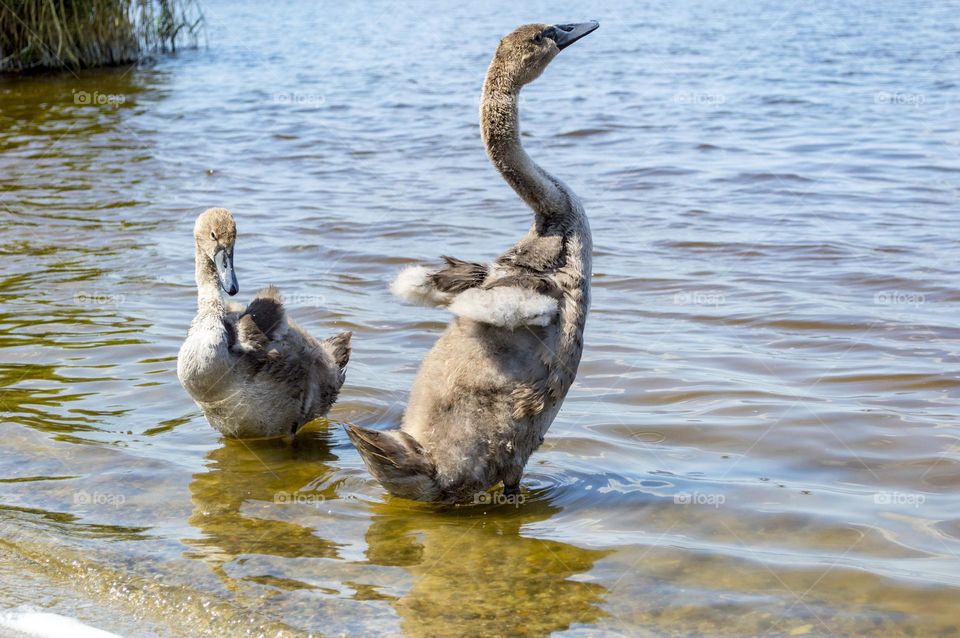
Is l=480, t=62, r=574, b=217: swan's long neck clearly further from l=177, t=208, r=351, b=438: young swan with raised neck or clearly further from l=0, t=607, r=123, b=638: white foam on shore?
l=0, t=607, r=123, b=638: white foam on shore

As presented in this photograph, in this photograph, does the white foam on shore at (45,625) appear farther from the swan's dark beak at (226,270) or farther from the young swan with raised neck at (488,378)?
the swan's dark beak at (226,270)

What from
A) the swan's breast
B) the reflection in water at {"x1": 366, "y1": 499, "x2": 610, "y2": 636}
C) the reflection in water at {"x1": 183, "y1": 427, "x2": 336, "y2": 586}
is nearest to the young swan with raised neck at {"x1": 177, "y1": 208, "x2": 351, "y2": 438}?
the swan's breast

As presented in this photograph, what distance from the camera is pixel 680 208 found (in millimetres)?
11312

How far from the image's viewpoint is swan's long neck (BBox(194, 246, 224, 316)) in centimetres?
668

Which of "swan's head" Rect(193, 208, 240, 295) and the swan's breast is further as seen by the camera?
"swan's head" Rect(193, 208, 240, 295)

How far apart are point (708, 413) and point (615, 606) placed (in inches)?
95.3

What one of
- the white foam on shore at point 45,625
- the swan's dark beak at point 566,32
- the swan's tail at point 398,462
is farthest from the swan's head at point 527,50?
the white foam on shore at point 45,625

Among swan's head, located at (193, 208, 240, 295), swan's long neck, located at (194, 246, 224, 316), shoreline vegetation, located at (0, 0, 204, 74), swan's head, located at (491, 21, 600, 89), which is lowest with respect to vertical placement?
swan's long neck, located at (194, 246, 224, 316)

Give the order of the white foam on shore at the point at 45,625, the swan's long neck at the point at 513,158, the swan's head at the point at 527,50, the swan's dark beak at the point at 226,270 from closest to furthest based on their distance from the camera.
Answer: the white foam on shore at the point at 45,625
the swan's long neck at the point at 513,158
the swan's head at the point at 527,50
the swan's dark beak at the point at 226,270

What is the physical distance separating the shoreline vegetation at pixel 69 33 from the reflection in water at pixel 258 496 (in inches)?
637

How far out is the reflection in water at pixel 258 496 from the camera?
16.4ft

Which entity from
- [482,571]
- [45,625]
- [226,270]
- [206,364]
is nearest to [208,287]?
[226,270]

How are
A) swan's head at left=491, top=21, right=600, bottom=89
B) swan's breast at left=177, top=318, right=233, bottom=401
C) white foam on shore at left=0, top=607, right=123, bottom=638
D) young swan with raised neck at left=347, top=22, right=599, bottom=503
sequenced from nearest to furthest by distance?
white foam on shore at left=0, top=607, right=123, bottom=638
young swan with raised neck at left=347, top=22, right=599, bottom=503
swan's head at left=491, top=21, right=600, bottom=89
swan's breast at left=177, top=318, right=233, bottom=401

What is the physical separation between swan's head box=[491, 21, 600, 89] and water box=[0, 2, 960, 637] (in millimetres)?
2152
